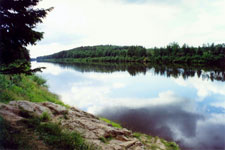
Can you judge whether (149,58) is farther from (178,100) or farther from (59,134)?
(59,134)

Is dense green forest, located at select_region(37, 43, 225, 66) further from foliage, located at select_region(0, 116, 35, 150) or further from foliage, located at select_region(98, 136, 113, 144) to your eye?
foliage, located at select_region(0, 116, 35, 150)

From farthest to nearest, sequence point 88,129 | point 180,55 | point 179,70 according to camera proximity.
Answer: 1. point 180,55
2. point 179,70
3. point 88,129

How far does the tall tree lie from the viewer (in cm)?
527

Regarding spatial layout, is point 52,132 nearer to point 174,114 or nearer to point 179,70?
point 174,114

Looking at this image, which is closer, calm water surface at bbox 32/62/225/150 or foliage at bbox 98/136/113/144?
foliage at bbox 98/136/113/144

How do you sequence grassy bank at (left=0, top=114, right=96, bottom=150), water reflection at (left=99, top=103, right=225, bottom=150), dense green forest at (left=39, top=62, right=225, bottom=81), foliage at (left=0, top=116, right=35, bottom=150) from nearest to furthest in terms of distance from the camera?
foliage at (left=0, top=116, right=35, bottom=150) → grassy bank at (left=0, top=114, right=96, bottom=150) → water reflection at (left=99, top=103, right=225, bottom=150) → dense green forest at (left=39, top=62, right=225, bottom=81)

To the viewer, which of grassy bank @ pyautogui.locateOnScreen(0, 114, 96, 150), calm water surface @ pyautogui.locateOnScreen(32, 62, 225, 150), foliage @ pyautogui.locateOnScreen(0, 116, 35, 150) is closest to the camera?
foliage @ pyautogui.locateOnScreen(0, 116, 35, 150)

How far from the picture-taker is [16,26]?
547cm

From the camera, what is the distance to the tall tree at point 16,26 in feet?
17.3

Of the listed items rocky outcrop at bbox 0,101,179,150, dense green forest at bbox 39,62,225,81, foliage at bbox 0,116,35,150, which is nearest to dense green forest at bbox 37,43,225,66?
dense green forest at bbox 39,62,225,81

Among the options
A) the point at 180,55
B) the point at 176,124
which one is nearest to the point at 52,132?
the point at 176,124

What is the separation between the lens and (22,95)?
38.6 feet

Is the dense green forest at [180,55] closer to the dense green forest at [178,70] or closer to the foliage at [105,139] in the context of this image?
the dense green forest at [178,70]

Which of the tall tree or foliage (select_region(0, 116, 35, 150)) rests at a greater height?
the tall tree
